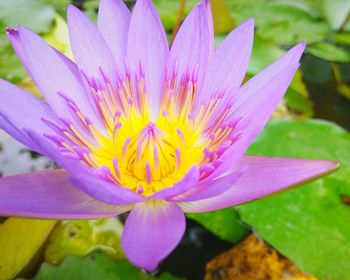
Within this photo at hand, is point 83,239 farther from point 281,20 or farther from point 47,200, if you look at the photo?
point 281,20

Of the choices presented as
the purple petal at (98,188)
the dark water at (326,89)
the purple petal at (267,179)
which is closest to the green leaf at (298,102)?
the dark water at (326,89)

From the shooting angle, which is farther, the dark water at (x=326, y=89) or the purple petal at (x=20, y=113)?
the dark water at (x=326, y=89)

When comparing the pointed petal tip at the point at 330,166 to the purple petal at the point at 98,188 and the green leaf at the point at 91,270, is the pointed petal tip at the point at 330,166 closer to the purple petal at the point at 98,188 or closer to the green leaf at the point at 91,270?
the purple petal at the point at 98,188

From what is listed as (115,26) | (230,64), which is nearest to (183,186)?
(230,64)

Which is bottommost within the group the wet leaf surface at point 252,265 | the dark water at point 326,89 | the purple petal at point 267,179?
the dark water at point 326,89

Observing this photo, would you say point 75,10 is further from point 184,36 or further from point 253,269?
point 253,269

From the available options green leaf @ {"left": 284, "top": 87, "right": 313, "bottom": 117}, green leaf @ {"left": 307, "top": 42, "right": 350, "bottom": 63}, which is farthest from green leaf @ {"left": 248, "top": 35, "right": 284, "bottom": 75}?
green leaf @ {"left": 307, "top": 42, "right": 350, "bottom": 63}

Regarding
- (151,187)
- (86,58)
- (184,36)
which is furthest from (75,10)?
(151,187)
